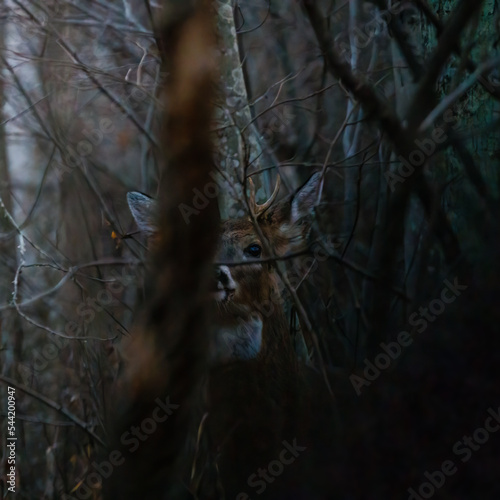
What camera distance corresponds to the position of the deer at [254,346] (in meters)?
4.60

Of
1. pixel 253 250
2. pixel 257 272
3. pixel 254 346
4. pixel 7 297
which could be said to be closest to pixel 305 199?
pixel 253 250

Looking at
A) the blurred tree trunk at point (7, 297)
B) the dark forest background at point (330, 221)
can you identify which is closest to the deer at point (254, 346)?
the dark forest background at point (330, 221)

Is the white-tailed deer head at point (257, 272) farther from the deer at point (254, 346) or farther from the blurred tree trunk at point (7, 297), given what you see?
the blurred tree trunk at point (7, 297)

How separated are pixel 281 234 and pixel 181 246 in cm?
339

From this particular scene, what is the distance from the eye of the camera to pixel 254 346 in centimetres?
515

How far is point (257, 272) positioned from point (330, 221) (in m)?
1.36

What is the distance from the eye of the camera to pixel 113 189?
7.23 meters

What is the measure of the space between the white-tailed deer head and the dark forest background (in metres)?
0.17

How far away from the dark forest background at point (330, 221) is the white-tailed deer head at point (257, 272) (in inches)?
6.6

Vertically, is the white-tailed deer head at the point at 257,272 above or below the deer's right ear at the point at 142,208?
below

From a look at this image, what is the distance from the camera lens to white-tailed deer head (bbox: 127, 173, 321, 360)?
16.3 ft

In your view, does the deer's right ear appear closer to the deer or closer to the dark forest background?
the deer

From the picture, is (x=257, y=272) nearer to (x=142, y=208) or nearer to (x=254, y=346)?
(x=254, y=346)

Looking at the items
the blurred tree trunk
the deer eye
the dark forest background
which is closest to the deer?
the deer eye
